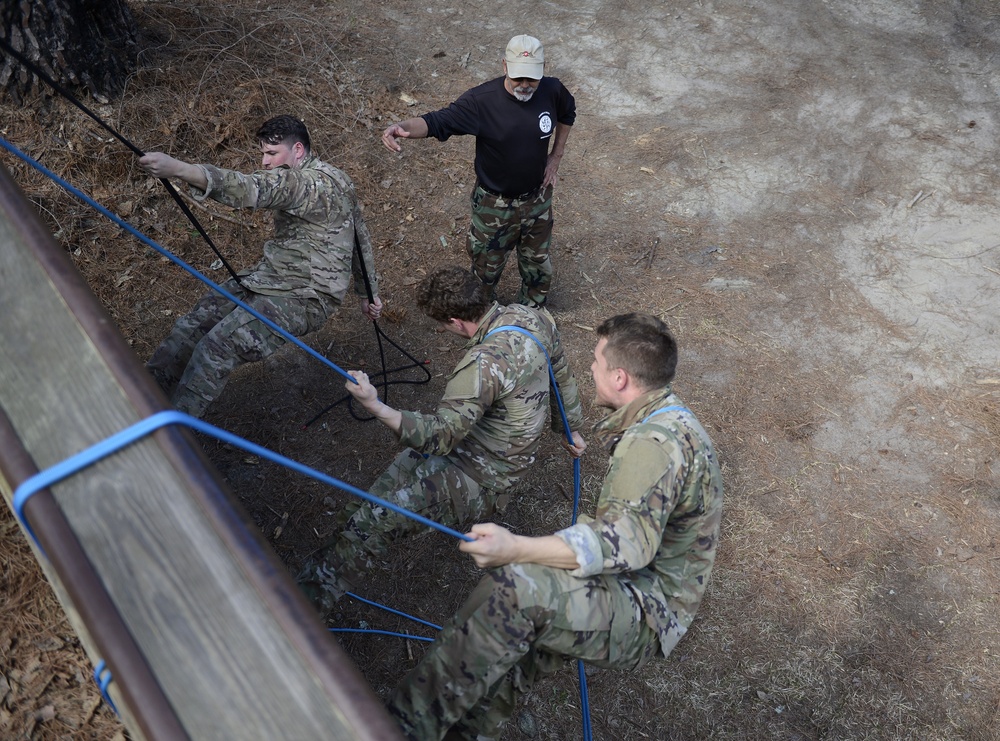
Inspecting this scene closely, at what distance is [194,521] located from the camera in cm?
149

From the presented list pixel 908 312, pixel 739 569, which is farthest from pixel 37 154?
pixel 908 312

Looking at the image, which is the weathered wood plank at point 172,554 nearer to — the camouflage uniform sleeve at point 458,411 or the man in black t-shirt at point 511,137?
the camouflage uniform sleeve at point 458,411

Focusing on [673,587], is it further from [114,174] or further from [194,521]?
[114,174]

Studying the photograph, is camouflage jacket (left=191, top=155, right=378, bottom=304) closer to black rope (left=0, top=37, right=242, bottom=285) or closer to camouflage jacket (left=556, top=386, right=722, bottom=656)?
black rope (left=0, top=37, right=242, bottom=285)

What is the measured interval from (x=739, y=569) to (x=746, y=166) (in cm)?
488

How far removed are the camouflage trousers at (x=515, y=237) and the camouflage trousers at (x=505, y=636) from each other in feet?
11.6

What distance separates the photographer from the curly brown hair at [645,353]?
3.35m

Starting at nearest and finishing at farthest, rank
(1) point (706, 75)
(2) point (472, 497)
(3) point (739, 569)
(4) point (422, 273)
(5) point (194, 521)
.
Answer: (5) point (194, 521) → (2) point (472, 497) → (3) point (739, 569) → (4) point (422, 273) → (1) point (706, 75)

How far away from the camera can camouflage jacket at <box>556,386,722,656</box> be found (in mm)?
2855

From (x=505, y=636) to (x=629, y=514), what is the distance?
2.15ft

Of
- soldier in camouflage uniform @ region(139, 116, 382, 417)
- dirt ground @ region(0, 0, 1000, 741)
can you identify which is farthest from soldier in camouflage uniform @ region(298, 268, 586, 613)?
soldier in camouflage uniform @ region(139, 116, 382, 417)

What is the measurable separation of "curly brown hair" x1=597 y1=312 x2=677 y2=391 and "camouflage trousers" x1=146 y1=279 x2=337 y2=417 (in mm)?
2450

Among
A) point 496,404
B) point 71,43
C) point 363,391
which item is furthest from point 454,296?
point 71,43

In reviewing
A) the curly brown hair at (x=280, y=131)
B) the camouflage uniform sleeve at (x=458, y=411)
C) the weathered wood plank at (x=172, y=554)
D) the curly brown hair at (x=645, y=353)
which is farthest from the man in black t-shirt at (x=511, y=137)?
the weathered wood plank at (x=172, y=554)
